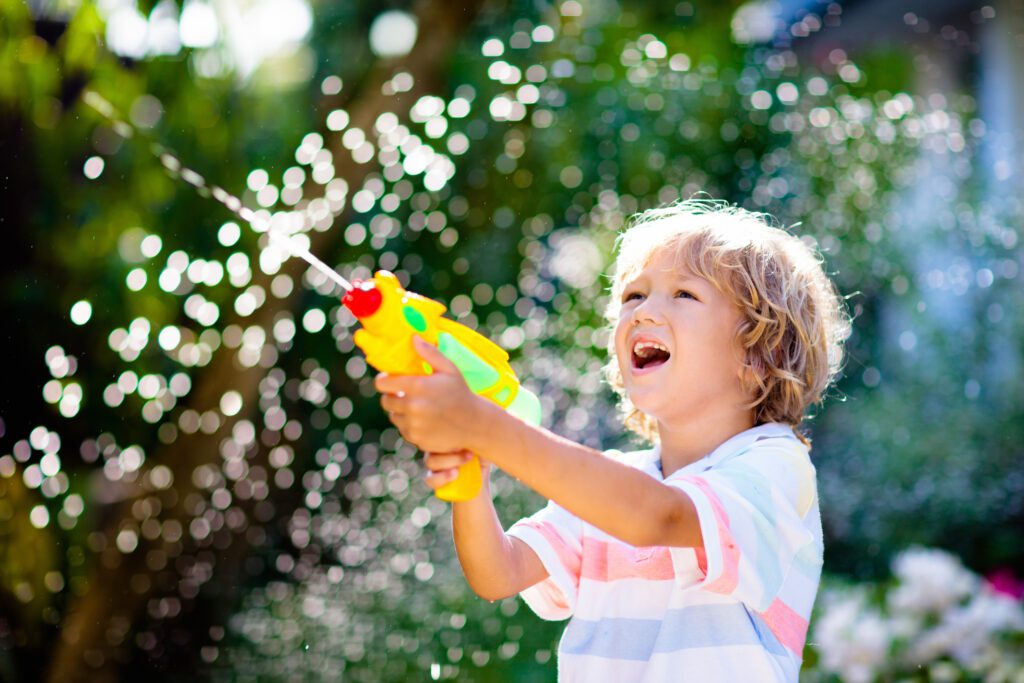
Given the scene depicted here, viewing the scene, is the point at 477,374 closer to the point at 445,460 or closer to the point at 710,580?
the point at 445,460

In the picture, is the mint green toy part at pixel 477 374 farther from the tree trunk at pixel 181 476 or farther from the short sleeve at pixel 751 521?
the tree trunk at pixel 181 476

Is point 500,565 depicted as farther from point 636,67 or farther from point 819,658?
point 636,67

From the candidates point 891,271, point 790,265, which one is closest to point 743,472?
point 790,265

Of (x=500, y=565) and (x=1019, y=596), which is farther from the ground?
(x=500, y=565)

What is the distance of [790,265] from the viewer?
1.19 metres

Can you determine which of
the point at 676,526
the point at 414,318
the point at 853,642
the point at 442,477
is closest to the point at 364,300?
the point at 414,318

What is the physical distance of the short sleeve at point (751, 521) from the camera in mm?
893

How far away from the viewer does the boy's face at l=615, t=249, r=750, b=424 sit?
1.08 m

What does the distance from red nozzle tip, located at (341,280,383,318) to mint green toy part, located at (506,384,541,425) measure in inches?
5.9

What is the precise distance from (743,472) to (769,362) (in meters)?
0.20

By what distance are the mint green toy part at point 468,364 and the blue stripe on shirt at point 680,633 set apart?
1.04 ft

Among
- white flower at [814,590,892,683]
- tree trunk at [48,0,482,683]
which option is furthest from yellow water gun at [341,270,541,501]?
tree trunk at [48,0,482,683]

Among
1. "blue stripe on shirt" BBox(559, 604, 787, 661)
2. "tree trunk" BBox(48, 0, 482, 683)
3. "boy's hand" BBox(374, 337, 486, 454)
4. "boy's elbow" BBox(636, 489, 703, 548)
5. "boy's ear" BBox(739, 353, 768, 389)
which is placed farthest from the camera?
"tree trunk" BBox(48, 0, 482, 683)

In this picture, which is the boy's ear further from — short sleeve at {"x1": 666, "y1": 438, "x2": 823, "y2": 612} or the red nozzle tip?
the red nozzle tip
